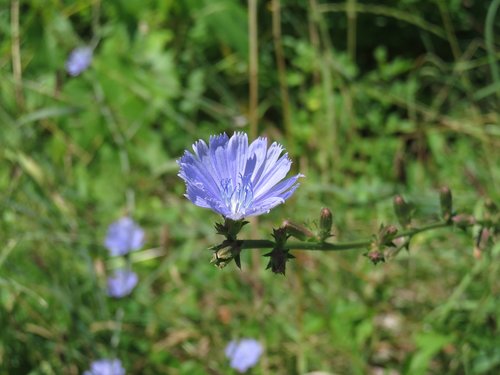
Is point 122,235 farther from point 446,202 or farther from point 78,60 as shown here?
point 446,202

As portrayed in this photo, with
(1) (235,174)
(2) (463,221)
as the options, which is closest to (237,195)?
(1) (235,174)

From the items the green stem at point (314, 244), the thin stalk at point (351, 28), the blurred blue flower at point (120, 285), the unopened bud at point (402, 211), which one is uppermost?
the thin stalk at point (351, 28)

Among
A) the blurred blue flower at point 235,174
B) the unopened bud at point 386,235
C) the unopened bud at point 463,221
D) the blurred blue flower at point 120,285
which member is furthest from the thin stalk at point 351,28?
the blurred blue flower at point 235,174

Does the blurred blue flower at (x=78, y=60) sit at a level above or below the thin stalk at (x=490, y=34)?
above

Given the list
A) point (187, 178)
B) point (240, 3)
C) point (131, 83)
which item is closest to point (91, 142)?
point (131, 83)

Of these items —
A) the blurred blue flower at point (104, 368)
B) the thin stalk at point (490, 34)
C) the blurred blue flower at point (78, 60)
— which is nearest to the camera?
the thin stalk at point (490, 34)

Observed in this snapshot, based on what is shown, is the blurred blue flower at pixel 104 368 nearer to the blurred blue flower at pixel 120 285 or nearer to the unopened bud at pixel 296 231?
the blurred blue flower at pixel 120 285
